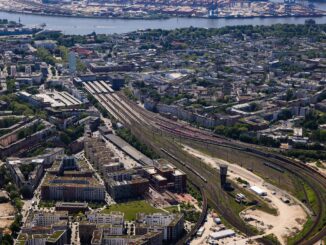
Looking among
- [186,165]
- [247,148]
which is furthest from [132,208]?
[247,148]

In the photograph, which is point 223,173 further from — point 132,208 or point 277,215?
point 132,208

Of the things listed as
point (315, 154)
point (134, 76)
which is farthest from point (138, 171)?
Result: point (134, 76)

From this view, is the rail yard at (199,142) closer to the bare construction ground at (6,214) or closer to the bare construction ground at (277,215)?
the bare construction ground at (277,215)

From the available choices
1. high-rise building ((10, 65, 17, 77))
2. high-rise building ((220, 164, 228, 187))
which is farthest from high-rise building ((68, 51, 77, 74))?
high-rise building ((220, 164, 228, 187))

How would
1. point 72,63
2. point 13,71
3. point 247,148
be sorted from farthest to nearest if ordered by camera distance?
1. point 72,63
2. point 13,71
3. point 247,148

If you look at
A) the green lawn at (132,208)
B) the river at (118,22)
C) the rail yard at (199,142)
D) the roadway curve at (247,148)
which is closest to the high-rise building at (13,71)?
→ the rail yard at (199,142)

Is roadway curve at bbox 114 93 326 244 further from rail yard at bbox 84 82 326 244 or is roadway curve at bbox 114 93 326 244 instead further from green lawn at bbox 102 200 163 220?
green lawn at bbox 102 200 163 220
